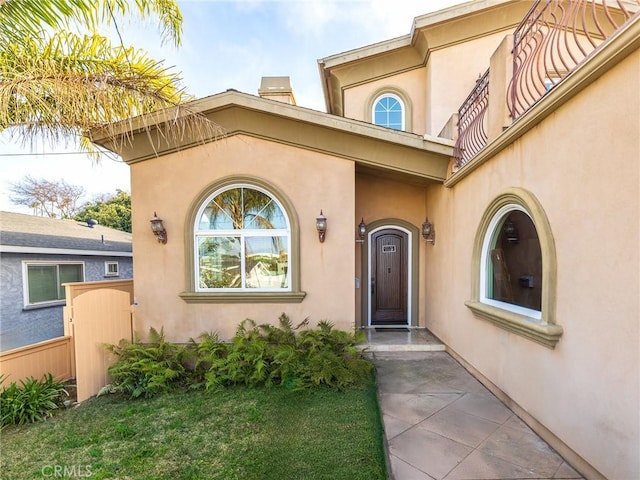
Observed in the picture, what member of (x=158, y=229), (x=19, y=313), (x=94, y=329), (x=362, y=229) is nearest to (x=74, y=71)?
(x=158, y=229)

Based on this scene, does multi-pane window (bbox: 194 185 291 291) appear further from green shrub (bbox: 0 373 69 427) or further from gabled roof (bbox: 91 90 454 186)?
green shrub (bbox: 0 373 69 427)

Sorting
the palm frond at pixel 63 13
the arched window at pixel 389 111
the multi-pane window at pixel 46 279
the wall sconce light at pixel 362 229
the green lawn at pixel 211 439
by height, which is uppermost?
the arched window at pixel 389 111

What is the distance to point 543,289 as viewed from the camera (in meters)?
3.16

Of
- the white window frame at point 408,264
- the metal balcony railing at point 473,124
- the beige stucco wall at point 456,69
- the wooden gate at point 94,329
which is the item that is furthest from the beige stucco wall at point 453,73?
the wooden gate at point 94,329

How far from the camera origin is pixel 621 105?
2281 mm

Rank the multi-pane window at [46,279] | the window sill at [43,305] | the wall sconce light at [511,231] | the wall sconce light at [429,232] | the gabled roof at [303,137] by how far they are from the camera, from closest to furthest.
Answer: the wall sconce light at [511,231], the gabled roof at [303,137], the wall sconce light at [429,232], the window sill at [43,305], the multi-pane window at [46,279]

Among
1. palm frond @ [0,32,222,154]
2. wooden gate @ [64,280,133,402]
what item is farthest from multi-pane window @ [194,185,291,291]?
palm frond @ [0,32,222,154]

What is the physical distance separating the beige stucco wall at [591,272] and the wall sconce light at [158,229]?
5707 millimetres

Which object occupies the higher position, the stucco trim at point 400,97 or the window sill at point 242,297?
the stucco trim at point 400,97

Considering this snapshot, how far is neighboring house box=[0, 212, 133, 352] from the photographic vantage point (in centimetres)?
808

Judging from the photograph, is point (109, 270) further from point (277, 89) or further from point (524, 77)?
point (524, 77)

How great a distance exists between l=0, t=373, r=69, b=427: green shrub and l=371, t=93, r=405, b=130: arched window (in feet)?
29.7

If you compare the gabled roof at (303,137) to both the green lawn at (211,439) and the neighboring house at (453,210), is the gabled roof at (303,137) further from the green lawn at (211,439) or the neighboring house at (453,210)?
the green lawn at (211,439)

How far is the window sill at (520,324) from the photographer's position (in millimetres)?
2961
